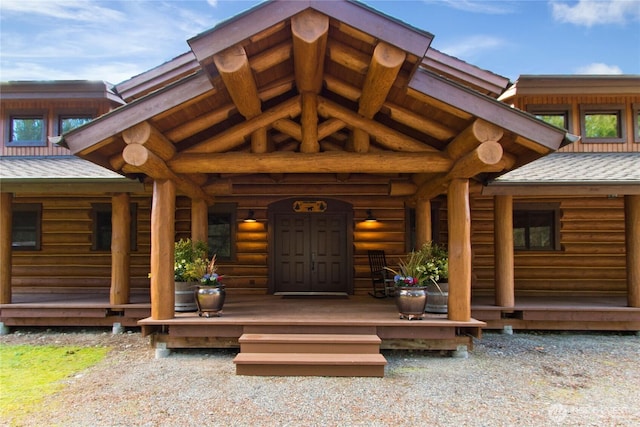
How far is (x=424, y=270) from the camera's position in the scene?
636 centimetres

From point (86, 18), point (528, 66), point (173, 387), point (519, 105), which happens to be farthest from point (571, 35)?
point (173, 387)

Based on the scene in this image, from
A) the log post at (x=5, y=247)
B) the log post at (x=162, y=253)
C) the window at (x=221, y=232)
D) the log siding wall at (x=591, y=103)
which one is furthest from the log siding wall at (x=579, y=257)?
the log post at (x=5, y=247)

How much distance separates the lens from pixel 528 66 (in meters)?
47.7

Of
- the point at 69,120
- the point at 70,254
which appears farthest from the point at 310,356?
the point at 69,120

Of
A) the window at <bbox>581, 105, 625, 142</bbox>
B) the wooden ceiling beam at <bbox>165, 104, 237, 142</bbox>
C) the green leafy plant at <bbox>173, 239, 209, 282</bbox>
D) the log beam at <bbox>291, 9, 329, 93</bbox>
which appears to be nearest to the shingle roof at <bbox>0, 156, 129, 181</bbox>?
the green leafy plant at <bbox>173, 239, 209, 282</bbox>

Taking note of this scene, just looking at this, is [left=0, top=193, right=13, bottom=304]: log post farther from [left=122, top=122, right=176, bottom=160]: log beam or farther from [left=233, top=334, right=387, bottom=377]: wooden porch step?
[left=233, top=334, right=387, bottom=377]: wooden porch step

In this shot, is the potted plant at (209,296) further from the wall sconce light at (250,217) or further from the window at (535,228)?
the window at (535,228)

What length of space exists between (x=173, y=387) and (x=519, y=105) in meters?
8.73

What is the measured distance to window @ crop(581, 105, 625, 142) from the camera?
9664mm

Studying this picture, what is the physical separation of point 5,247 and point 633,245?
10.9m

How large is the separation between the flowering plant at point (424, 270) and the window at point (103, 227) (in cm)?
615

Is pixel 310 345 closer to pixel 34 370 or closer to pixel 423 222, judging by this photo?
pixel 34 370

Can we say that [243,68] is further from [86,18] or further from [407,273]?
[86,18]

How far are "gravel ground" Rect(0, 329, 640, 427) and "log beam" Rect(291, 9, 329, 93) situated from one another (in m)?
3.64
